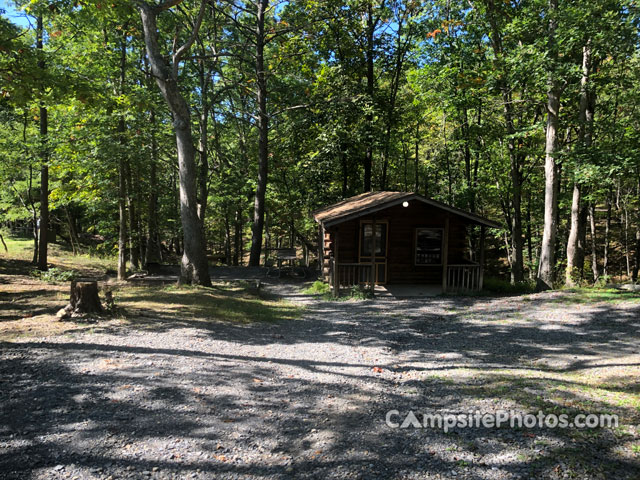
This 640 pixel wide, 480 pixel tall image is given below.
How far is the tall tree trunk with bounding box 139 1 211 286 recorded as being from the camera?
10.8 meters

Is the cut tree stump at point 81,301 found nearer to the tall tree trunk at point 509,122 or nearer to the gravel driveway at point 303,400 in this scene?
the gravel driveway at point 303,400

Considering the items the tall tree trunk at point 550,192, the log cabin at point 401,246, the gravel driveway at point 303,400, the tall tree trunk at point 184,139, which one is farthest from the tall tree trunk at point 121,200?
the tall tree trunk at point 550,192

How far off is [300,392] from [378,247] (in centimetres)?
1009

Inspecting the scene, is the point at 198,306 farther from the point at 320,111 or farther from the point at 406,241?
the point at 320,111

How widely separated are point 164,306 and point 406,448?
7.47m

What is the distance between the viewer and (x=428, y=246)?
14547mm

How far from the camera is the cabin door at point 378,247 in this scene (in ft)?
47.6

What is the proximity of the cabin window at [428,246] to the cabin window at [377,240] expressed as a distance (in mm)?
1285

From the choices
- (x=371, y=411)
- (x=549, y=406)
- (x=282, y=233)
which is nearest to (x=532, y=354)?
(x=549, y=406)

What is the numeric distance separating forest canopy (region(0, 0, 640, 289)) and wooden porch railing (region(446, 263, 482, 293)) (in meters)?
2.45

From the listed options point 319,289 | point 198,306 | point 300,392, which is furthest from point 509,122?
point 300,392

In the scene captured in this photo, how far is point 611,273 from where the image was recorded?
2355 centimetres

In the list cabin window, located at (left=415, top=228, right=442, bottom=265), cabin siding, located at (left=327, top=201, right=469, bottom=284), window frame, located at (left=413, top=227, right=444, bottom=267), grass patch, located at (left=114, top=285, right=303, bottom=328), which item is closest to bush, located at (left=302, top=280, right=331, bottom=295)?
cabin siding, located at (left=327, top=201, right=469, bottom=284)

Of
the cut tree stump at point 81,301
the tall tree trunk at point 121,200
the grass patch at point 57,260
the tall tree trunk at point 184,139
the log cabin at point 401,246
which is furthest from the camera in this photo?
the grass patch at point 57,260
